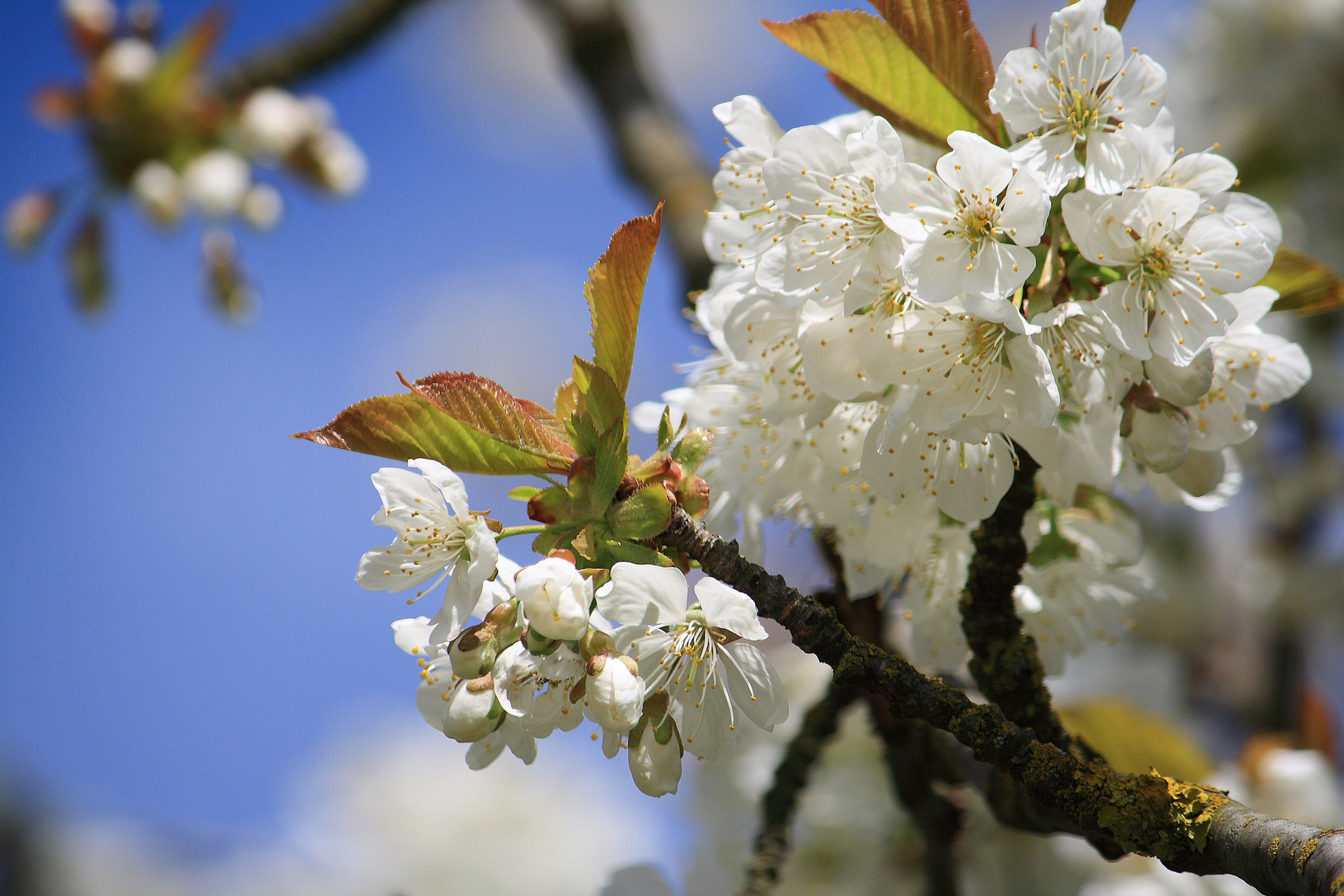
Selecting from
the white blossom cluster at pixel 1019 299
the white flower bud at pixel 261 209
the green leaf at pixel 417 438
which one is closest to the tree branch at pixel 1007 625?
the white blossom cluster at pixel 1019 299

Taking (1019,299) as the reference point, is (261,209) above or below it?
above

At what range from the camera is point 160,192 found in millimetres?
3105

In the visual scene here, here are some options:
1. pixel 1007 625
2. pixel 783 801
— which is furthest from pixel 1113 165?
pixel 783 801

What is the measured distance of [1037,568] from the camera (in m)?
1.26

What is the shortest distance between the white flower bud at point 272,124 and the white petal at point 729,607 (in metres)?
2.90

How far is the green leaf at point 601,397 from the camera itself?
94 cm

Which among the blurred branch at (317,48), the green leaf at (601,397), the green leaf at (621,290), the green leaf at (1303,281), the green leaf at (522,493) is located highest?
the blurred branch at (317,48)

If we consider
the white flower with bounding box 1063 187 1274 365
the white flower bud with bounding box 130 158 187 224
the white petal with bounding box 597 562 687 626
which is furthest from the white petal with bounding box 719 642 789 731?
the white flower bud with bounding box 130 158 187 224

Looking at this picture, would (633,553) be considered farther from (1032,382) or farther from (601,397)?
(1032,382)

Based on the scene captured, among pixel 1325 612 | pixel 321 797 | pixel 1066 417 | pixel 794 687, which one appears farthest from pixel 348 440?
pixel 1325 612

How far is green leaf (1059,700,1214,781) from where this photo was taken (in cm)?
165

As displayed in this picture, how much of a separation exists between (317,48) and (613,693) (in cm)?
322

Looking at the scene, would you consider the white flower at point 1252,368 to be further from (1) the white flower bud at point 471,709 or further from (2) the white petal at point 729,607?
(1) the white flower bud at point 471,709

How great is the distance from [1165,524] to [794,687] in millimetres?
3624
